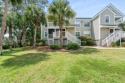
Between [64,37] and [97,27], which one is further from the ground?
[97,27]

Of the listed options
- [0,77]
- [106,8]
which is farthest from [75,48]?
[106,8]

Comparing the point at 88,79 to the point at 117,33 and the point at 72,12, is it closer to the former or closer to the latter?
the point at 72,12

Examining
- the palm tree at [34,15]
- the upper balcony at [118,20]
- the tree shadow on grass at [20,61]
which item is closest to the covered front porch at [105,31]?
the upper balcony at [118,20]

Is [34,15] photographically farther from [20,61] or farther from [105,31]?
[105,31]

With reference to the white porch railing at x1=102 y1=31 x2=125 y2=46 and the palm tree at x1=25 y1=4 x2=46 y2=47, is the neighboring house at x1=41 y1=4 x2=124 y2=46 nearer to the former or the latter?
the white porch railing at x1=102 y1=31 x2=125 y2=46

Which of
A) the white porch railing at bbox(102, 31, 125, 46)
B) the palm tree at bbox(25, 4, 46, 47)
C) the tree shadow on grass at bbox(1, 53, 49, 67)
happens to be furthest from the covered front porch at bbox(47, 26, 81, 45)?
the tree shadow on grass at bbox(1, 53, 49, 67)

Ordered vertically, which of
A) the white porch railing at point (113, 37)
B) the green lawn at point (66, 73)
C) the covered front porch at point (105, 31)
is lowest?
the green lawn at point (66, 73)

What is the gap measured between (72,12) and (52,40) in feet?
34.3

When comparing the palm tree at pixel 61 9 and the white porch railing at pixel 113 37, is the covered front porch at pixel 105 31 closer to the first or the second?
the white porch railing at pixel 113 37

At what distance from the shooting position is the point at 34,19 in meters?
25.7

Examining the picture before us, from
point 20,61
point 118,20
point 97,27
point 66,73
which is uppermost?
point 118,20

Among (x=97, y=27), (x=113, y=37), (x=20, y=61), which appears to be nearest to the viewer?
(x=20, y=61)

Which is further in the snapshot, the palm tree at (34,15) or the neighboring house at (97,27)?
the neighboring house at (97,27)

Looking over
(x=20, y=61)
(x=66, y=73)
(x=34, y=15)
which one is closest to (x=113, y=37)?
(x=34, y=15)
